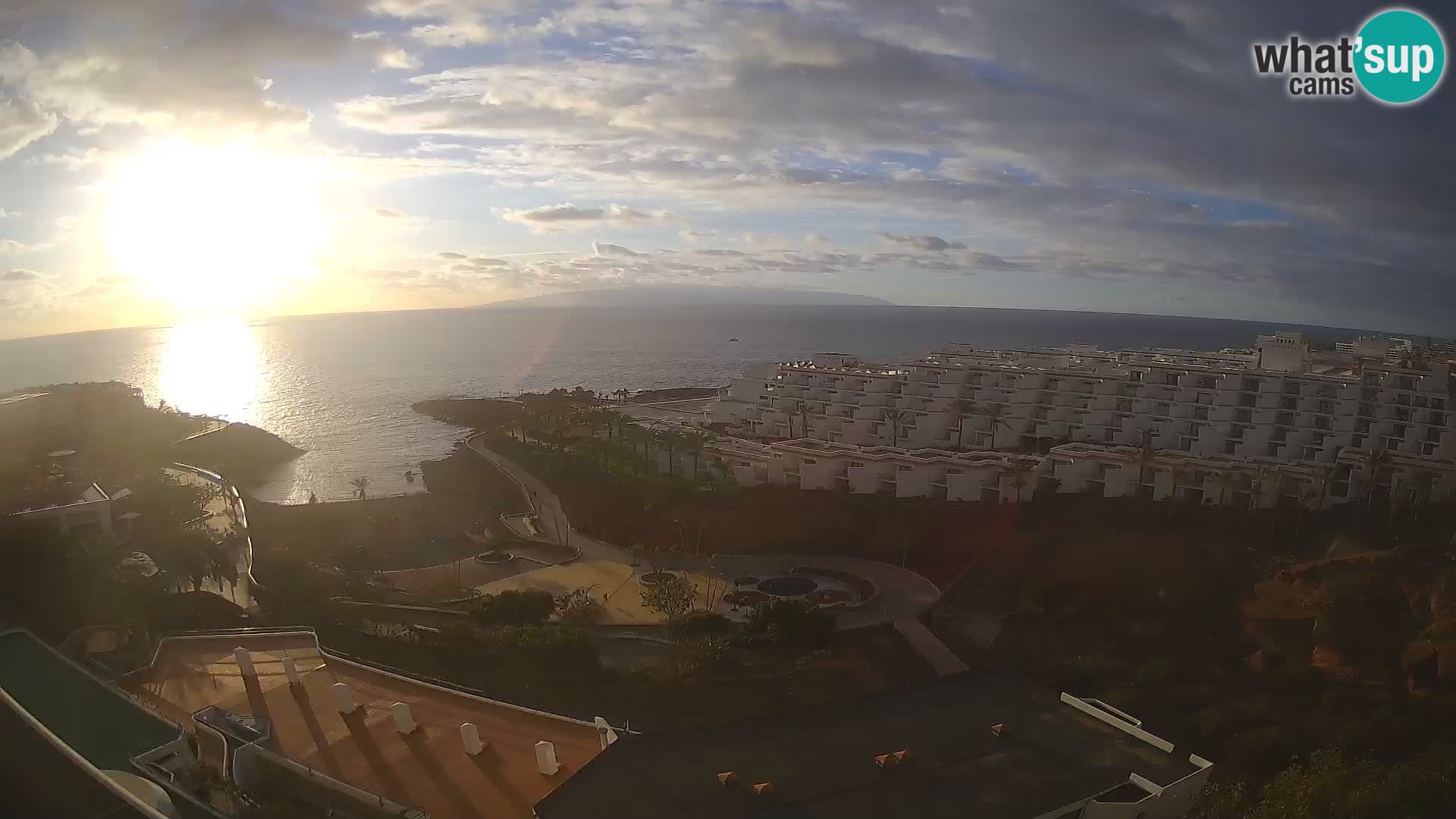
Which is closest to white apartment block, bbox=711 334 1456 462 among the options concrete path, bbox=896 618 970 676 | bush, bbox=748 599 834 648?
concrete path, bbox=896 618 970 676

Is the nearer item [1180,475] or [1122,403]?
[1180,475]

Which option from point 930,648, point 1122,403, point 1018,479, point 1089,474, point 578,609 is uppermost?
point 1122,403

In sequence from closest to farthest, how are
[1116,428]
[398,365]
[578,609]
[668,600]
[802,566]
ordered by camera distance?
[668,600]
[578,609]
[802,566]
[1116,428]
[398,365]

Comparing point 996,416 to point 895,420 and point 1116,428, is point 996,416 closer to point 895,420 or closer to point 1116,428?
point 895,420

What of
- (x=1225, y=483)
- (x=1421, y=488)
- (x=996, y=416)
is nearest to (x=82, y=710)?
(x=1225, y=483)

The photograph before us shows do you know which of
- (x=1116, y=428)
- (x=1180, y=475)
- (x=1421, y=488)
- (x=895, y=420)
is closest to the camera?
(x=1421, y=488)

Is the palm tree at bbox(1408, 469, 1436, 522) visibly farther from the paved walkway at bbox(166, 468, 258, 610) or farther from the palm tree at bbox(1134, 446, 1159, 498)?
the paved walkway at bbox(166, 468, 258, 610)

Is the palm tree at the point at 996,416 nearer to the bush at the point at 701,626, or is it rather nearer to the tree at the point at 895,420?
the tree at the point at 895,420
